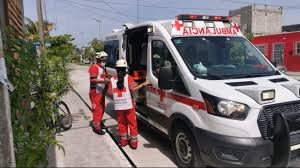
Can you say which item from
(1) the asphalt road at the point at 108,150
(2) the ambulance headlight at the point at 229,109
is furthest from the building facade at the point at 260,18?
(2) the ambulance headlight at the point at 229,109

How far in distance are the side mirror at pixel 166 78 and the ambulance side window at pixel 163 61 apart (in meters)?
0.12

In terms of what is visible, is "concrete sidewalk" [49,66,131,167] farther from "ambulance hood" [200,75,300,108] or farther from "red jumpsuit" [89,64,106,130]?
"ambulance hood" [200,75,300,108]

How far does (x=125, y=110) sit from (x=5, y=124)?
9.59 ft

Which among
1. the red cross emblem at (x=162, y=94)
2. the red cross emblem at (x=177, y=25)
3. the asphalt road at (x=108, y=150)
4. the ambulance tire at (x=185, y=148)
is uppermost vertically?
the red cross emblem at (x=177, y=25)

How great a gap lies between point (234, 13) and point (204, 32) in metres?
77.9

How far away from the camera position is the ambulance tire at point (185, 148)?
17.6ft

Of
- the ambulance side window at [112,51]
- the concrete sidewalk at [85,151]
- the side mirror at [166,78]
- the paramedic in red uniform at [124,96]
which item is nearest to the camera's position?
the side mirror at [166,78]

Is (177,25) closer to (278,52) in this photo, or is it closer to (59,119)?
(59,119)

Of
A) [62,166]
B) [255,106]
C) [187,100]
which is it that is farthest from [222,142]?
[62,166]

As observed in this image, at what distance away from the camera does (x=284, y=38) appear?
39.0 m

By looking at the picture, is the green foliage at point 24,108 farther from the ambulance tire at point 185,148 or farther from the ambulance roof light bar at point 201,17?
the ambulance roof light bar at point 201,17

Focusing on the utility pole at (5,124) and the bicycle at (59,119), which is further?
the bicycle at (59,119)

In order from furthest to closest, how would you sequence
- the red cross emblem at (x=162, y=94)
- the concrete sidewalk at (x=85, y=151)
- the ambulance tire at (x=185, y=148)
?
1. the red cross emblem at (x=162, y=94)
2. the concrete sidewalk at (x=85, y=151)
3. the ambulance tire at (x=185, y=148)

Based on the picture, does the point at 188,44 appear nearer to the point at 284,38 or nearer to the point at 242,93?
the point at 242,93
